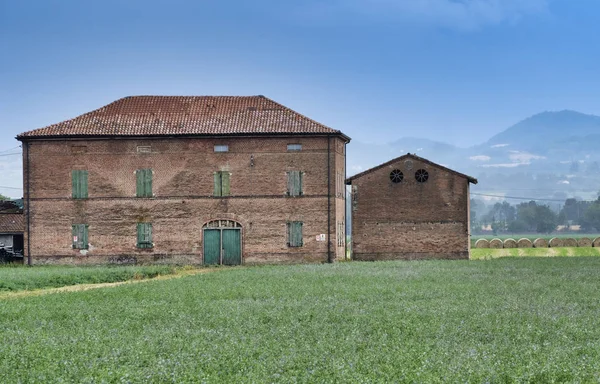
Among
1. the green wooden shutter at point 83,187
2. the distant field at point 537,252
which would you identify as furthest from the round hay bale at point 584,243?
the green wooden shutter at point 83,187

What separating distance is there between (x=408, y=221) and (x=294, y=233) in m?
7.47

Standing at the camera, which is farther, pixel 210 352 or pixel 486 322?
pixel 486 322

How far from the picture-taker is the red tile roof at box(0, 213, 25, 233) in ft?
166

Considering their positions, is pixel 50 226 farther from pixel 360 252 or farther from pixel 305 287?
pixel 305 287

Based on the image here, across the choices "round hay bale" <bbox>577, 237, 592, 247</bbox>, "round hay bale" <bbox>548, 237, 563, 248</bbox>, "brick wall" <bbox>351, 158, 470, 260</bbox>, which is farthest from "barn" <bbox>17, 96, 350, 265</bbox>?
"round hay bale" <bbox>577, 237, 592, 247</bbox>

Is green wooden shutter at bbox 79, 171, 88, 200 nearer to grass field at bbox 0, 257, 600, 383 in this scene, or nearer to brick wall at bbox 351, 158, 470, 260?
brick wall at bbox 351, 158, 470, 260

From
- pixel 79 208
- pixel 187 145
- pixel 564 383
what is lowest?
pixel 564 383

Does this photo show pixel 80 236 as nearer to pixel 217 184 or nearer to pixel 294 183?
pixel 217 184

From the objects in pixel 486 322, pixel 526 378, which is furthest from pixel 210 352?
pixel 486 322

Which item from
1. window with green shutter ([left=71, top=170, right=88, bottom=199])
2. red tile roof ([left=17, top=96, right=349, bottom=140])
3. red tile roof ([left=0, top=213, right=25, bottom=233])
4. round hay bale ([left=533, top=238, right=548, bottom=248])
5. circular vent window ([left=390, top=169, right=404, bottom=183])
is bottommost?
round hay bale ([left=533, top=238, right=548, bottom=248])

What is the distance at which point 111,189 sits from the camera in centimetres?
4803

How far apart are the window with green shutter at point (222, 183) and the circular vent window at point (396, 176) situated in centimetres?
1016

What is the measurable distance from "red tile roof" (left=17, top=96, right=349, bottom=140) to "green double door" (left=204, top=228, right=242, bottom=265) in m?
5.75

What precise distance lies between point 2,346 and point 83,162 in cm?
3291
